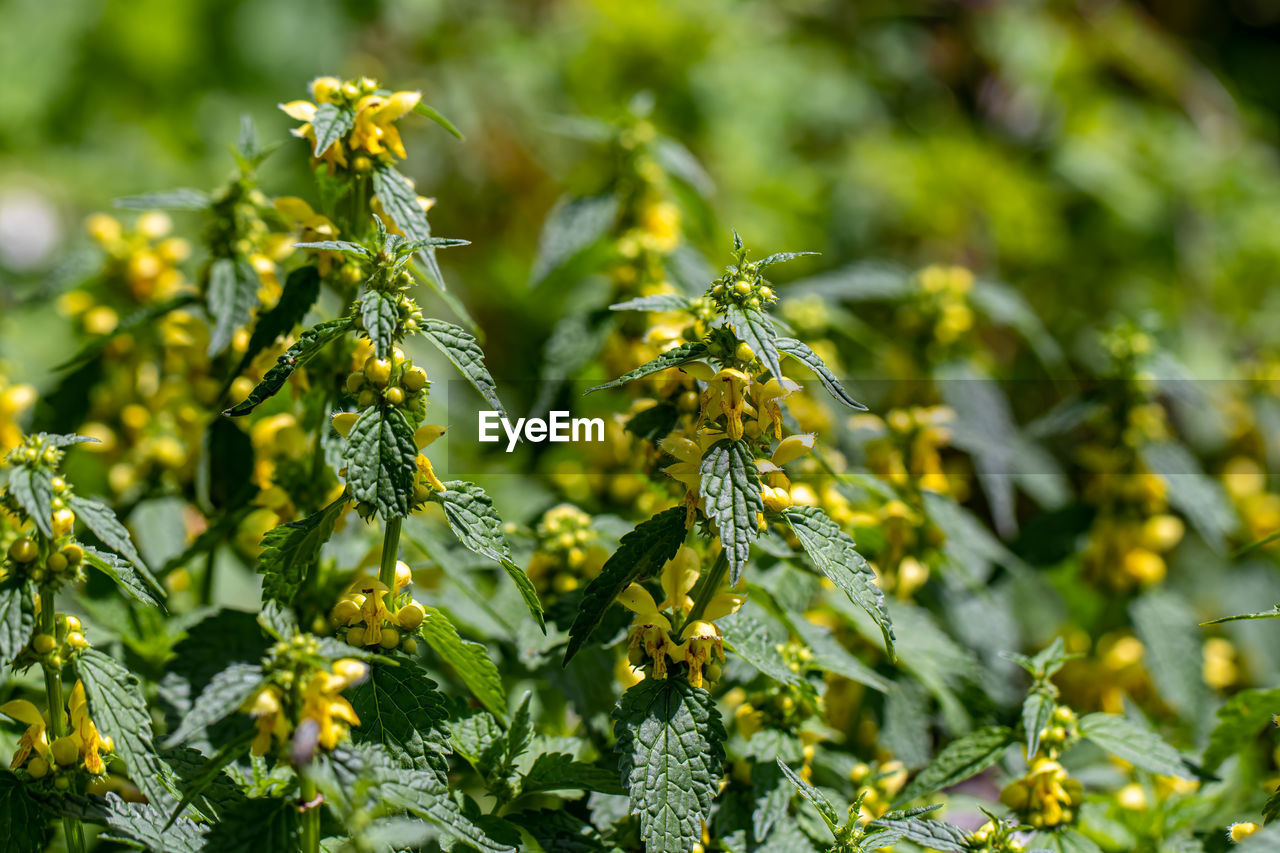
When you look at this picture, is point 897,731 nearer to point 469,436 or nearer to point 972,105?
point 469,436

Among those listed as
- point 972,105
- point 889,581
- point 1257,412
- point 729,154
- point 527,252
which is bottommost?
point 889,581

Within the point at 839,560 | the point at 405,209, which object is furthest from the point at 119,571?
the point at 839,560

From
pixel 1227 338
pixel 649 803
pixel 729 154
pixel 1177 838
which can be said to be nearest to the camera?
pixel 649 803

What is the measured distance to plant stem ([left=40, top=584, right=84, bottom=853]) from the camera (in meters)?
0.95

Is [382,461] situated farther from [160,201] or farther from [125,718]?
[160,201]

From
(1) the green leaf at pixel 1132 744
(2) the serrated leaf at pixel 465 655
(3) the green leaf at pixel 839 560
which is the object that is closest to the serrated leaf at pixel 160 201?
(2) the serrated leaf at pixel 465 655

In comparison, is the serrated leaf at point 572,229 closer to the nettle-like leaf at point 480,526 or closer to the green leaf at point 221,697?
the nettle-like leaf at point 480,526

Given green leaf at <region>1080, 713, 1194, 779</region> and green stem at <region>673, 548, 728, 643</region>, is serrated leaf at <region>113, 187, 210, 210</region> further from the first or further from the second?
green leaf at <region>1080, 713, 1194, 779</region>

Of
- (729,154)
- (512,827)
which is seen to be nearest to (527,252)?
(729,154)

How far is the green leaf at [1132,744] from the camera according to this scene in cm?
117

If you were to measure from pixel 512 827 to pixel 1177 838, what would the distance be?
2.57 feet

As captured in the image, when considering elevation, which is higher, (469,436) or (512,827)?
(469,436)

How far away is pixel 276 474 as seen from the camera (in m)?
1.29

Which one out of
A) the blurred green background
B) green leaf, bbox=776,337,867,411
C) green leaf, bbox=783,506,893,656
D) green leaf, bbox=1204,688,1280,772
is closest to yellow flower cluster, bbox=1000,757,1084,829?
green leaf, bbox=1204,688,1280,772
